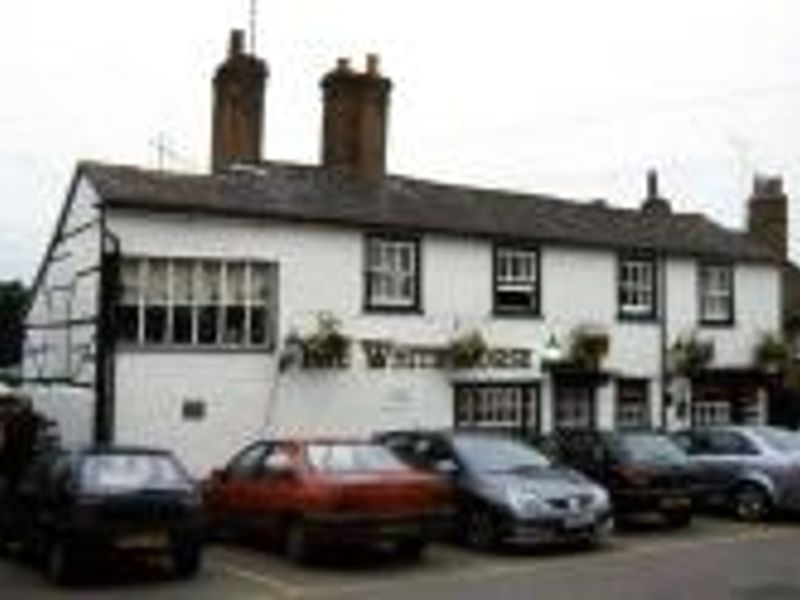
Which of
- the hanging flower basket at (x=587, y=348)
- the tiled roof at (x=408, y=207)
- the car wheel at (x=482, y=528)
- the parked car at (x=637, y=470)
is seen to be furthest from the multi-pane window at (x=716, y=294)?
the car wheel at (x=482, y=528)

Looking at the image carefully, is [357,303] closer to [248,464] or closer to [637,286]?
[637,286]

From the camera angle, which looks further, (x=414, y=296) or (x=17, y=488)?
(x=414, y=296)

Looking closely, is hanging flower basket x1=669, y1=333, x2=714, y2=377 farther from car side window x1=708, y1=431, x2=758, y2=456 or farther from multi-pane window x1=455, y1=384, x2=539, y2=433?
car side window x1=708, y1=431, x2=758, y2=456

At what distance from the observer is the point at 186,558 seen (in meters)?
17.5

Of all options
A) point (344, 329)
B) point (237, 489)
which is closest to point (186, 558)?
point (237, 489)

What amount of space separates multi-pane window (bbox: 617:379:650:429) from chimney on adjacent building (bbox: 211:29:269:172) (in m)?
8.94

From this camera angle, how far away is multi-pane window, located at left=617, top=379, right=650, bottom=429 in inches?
1249

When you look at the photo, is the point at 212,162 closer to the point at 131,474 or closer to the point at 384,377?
the point at 384,377

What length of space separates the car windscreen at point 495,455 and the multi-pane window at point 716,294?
42.1 feet

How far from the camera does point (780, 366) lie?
34.8m

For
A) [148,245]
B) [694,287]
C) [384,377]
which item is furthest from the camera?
[694,287]

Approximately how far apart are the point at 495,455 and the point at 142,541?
6.13 meters

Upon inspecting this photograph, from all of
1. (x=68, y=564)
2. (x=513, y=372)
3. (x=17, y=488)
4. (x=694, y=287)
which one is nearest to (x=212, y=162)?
(x=513, y=372)

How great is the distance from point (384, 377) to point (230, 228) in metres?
4.08
